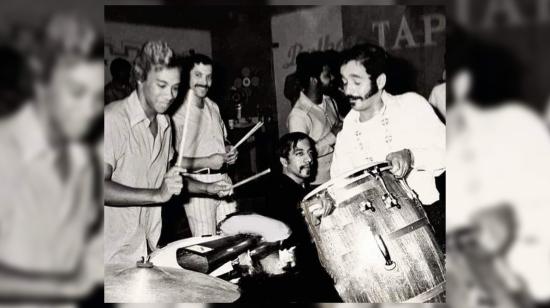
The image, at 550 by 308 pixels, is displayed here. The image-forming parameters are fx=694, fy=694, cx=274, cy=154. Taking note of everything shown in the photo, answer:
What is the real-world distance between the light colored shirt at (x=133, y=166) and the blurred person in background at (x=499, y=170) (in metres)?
1.42

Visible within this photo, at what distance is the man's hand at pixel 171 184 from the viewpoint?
11.0ft

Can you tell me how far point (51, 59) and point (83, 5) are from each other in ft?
0.98

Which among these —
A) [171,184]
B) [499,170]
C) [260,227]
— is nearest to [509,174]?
[499,170]

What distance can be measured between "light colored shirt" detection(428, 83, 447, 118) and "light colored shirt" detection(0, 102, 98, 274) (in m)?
1.77

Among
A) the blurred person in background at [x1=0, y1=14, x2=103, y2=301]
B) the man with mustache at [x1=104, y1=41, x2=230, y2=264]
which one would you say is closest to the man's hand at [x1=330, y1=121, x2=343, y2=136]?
the man with mustache at [x1=104, y1=41, x2=230, y2=264]

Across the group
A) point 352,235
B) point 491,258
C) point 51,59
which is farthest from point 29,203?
point 491,258

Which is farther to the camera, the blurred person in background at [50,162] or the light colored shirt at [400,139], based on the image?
the light colored shirt at [400,139]

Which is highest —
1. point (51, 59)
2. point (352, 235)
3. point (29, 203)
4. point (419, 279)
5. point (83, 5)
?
point (83, 5)

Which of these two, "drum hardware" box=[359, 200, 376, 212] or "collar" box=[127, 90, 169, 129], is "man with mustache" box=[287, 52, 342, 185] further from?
"collar" box=[127, 90, 169, 129]

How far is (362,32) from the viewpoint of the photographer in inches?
132

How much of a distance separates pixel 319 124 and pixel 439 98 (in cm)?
60

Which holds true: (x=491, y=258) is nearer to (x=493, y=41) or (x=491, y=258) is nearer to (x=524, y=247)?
(x=524, y=247)


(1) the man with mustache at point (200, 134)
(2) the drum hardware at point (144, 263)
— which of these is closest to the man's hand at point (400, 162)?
(1) the man with mustache at point (200, 134)

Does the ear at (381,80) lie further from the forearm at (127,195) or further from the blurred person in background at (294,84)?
the forearm at (127,195)
